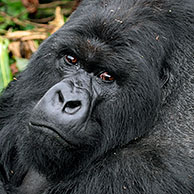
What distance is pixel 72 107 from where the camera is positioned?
3.98 metres

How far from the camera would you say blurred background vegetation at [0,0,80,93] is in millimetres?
7035

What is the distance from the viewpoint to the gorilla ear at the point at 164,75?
4.38 metres

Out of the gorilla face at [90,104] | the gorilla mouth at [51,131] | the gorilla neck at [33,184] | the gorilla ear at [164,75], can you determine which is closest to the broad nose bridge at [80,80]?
the gorilla face at [90,104]

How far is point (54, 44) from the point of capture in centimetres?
445

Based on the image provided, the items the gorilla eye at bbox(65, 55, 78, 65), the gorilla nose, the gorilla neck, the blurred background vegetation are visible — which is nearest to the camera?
the gorilla nose

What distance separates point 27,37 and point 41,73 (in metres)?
3.08

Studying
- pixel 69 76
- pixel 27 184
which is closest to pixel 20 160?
pixel 27 184

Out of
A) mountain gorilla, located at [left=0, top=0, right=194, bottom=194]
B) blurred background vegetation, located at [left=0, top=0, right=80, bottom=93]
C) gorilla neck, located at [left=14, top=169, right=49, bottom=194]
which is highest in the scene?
mountain gorilla, located at [left=0, top=0, right=194, bottom=194]

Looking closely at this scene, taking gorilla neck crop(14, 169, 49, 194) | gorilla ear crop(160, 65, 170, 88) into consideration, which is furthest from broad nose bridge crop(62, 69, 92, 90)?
gorilla neck crop(14, 169, 49, 194)

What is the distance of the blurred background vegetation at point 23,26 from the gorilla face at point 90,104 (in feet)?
8.61

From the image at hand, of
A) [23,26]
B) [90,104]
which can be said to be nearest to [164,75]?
[90,104]

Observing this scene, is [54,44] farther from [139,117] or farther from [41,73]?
[139,117]

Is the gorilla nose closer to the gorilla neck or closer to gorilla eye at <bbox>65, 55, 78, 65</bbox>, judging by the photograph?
gorilla eye at <bbox>65, 55, 78, 65</bbox>

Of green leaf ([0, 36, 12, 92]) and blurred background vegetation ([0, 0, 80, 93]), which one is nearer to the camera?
green leaf ([0, 36, 12, 92])
